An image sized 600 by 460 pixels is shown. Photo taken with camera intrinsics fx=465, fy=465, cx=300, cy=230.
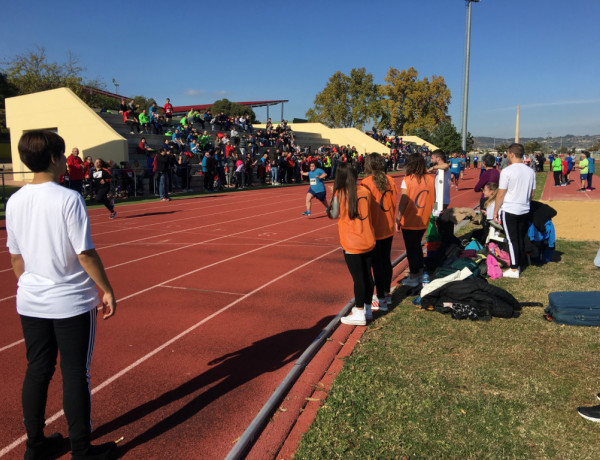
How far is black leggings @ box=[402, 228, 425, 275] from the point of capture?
612 cm

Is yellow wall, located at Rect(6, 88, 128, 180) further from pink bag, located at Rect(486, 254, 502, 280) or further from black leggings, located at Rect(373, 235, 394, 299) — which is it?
black leggings, located at Rect(373, 235, 394, 299)

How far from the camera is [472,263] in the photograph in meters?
6.61

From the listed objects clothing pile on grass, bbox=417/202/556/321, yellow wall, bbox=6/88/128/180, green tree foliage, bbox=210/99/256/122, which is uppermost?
green tree foliage, bbox=210/99/256/122

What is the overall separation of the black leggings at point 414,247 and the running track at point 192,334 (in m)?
0.95

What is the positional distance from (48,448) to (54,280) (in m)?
1.19

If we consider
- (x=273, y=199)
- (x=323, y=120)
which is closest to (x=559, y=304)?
(x=273, y=199)

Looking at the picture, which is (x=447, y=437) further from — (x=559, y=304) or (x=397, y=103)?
(x=397, y=103)

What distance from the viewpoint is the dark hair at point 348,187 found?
15.6ft

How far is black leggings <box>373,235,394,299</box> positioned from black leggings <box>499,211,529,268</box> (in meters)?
2.20

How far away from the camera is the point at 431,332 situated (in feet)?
15.8

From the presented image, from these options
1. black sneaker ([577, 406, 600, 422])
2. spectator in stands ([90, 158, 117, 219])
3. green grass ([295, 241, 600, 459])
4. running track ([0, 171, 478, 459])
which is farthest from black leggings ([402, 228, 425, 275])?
spectator in stands ([90, 158, 117, 219])

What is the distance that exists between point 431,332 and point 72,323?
3497 mm

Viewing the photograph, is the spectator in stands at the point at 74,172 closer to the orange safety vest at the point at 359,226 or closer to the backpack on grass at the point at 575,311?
the orange safety vest at the point at 359,226

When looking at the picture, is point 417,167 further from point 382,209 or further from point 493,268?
point 493,268
